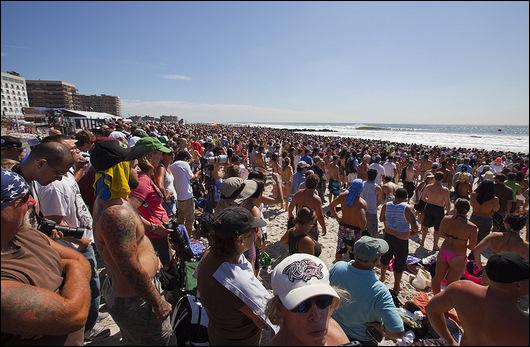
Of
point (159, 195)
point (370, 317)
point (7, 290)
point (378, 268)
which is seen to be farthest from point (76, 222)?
point (378, 268)

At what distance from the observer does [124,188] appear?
212 cm

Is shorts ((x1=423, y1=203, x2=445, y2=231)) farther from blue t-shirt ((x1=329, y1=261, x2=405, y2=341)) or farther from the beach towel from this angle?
the beach towel

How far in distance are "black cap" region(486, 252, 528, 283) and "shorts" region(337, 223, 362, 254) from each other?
3.24 m

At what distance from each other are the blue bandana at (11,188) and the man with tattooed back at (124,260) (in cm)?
68

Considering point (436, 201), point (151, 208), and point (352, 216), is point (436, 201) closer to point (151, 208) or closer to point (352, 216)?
point (352, 216)

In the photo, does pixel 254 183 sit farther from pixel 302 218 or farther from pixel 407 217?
pixel 407 217

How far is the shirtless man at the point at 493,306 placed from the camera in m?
0.78

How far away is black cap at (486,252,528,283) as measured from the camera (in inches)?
48.7

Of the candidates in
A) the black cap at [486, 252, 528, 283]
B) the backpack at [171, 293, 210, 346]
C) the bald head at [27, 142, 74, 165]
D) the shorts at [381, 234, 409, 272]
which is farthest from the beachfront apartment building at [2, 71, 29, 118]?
the shorts at [381, 234, 409, 272]

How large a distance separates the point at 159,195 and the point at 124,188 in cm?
152

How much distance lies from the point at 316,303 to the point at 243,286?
1.78 ft

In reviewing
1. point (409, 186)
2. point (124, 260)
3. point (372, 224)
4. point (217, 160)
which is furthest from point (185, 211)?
point (409, 186)

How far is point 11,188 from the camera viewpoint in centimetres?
119

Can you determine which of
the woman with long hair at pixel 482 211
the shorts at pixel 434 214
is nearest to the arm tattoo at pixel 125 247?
the woman with long hair at pixel 482 211
